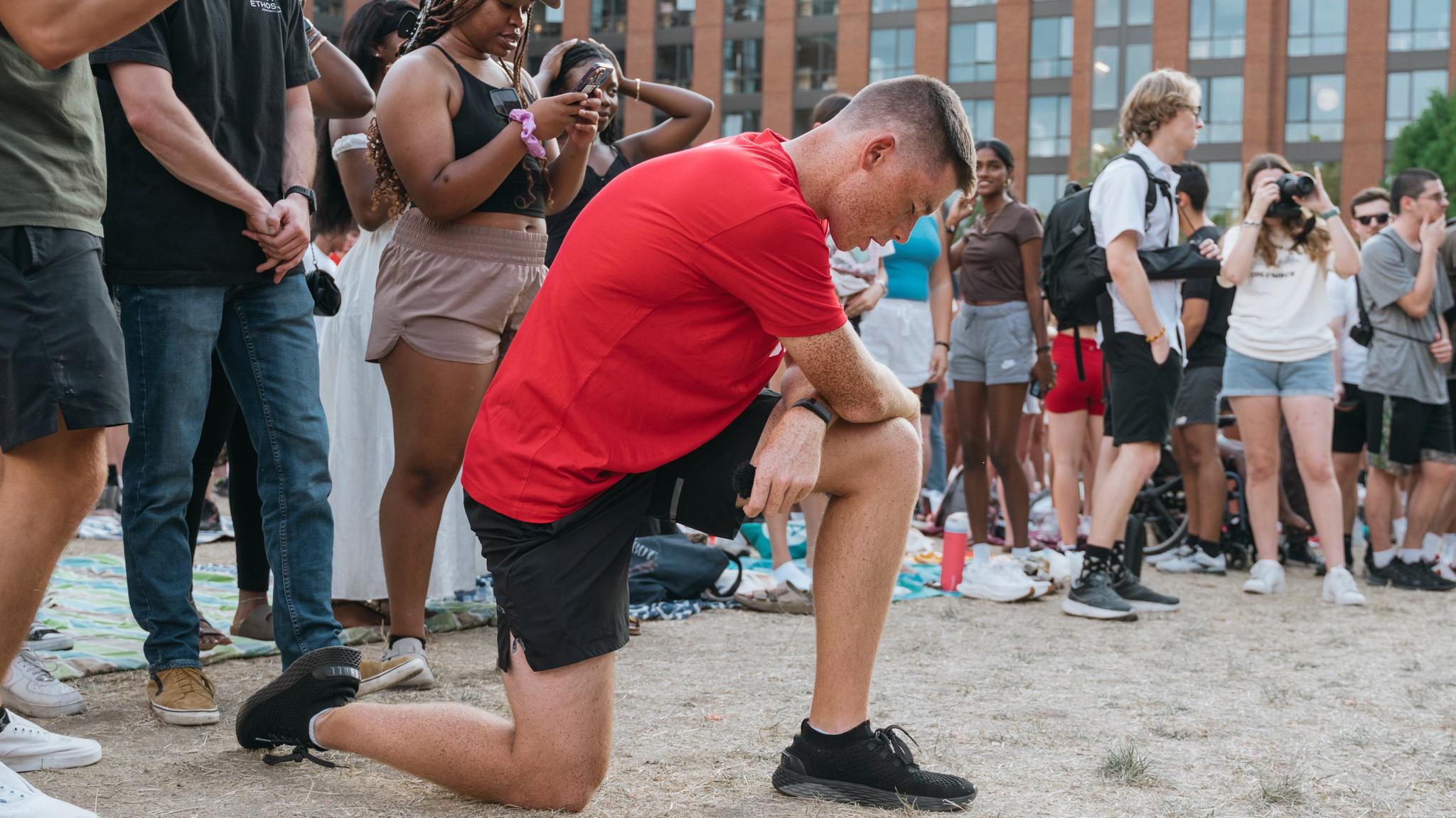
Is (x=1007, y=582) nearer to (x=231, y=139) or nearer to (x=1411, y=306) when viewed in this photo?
(x=1411, y=306)

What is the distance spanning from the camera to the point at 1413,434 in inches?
302

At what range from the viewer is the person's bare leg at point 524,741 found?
271 centimetres

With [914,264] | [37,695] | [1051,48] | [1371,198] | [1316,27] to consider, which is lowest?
[37,695]

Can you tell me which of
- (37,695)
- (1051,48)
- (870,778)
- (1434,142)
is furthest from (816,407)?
(1051,48)

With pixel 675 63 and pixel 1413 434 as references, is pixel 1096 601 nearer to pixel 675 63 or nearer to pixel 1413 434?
→ pixel 1413 434

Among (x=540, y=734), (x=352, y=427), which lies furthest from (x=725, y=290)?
(x=352, y=427)

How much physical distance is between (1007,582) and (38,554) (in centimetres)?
466

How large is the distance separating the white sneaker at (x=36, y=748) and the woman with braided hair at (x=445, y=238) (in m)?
1.10

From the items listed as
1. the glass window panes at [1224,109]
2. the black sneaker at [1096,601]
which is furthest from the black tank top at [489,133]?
the glass window panes at [1224,109]

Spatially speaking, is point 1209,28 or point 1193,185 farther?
point 1209,28

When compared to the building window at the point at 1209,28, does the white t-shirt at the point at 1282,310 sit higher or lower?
lower

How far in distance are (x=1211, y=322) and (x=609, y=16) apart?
2002 inches

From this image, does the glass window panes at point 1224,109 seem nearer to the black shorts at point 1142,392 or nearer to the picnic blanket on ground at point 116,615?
the black shorts at point 1142,392

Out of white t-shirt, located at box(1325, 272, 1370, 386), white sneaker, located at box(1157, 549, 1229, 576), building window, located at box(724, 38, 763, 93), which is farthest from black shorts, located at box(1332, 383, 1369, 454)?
building window, located at box(724, 38, 763, 93)
